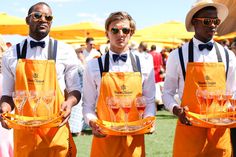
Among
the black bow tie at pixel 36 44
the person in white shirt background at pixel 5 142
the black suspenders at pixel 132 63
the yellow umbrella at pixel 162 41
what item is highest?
the yellow umbrella at pixel 162 41

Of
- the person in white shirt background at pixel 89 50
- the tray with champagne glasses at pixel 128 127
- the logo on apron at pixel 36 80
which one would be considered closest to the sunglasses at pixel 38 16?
the logo on apron at pixel 36 80

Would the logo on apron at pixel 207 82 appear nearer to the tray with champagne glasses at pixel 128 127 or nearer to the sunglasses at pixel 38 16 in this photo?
the tray with champagne glasses at pixel 128 127

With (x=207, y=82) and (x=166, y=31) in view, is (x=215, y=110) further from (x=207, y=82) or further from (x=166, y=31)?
(x=166, y=31)

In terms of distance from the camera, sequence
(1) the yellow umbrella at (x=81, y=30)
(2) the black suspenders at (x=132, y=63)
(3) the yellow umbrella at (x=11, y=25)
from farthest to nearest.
A: (1) the yellow umbrella at (x=81, y=30), (3) the yellow umbrella at (x=11, y=25), (2) the black suspenders at (x=132, y=63)

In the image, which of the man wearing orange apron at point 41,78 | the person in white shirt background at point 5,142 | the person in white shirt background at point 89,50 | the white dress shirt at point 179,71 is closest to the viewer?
the man wearing orange apron at point 41,78

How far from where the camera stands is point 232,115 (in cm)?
375

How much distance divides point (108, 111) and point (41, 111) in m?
0.51

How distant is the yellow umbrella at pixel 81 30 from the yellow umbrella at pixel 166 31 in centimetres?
487

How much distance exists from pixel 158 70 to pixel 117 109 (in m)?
10.4

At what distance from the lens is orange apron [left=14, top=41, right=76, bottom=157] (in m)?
3.79

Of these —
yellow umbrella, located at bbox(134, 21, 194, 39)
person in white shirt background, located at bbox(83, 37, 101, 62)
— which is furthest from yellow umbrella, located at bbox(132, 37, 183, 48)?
person in white shirt background, located at bbox(83, 37, 101, 62)

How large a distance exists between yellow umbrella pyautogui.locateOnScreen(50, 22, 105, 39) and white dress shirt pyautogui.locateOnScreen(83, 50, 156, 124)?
16.9m

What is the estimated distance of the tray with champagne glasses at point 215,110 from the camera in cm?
370

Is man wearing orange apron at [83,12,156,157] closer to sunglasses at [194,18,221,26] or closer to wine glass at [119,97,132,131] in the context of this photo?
wine glass at [119,97,132,131]
